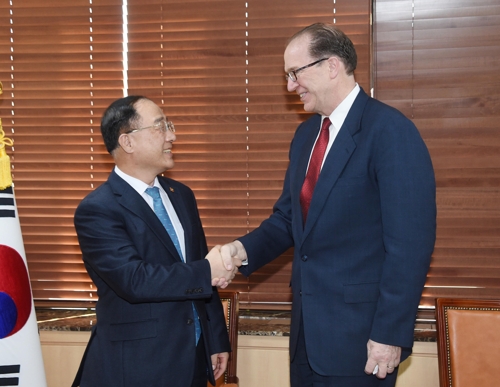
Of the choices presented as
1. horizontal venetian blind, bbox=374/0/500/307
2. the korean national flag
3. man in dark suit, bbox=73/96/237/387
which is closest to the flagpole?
the korean national flag

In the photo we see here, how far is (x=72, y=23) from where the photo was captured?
312 centimetres

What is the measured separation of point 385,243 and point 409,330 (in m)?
0.27

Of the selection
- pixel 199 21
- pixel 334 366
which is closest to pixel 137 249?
pixel 334 366

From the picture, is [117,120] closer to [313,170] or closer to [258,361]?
[313,170]

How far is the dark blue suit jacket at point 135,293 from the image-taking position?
1977 mm

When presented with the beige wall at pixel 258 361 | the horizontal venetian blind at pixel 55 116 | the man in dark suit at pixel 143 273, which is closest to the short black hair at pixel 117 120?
the man in dark suit at pixel 143 273

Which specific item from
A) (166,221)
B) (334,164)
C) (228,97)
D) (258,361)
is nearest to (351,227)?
(334,164)

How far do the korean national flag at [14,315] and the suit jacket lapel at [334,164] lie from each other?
105cm

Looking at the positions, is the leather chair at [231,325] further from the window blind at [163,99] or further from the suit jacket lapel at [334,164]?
Answer: the suit jacket lapel at [334,164]

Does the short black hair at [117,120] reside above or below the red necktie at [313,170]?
above

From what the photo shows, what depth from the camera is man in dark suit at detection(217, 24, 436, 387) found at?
1800 millimetres

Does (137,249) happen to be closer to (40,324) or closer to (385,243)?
(385,243)

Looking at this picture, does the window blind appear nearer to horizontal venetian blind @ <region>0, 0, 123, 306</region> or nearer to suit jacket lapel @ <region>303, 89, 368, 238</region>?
horizontal venetian blind @ <region>0, 0, 123, 306</region>

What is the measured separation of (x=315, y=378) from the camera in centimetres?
200
